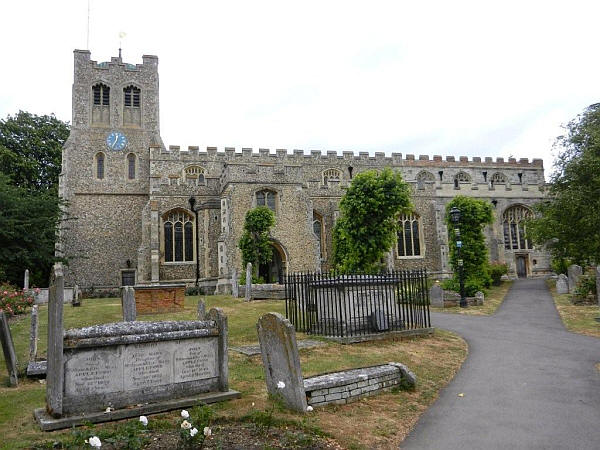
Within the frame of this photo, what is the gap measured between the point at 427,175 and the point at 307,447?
4102 cm

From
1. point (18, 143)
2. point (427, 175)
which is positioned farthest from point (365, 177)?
point (18, 143)

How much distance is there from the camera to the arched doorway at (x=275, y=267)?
2947 centimetres

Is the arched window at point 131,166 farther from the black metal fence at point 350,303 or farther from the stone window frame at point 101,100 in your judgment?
the black metal fence at point 350,303

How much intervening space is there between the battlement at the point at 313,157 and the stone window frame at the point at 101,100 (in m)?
4.39

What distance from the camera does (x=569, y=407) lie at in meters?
6.76

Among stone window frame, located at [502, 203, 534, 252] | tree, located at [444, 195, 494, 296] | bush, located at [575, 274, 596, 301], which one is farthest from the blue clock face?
bush, located at [575, 274, 596, 301]

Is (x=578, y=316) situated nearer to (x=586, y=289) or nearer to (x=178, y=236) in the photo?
(x=586, y=289)

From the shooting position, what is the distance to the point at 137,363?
603 centimetres

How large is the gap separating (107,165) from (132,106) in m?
5.16

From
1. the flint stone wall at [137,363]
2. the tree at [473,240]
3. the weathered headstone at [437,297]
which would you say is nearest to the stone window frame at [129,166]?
the tree at [473,240]

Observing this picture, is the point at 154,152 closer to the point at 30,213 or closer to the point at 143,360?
the point at 30,213

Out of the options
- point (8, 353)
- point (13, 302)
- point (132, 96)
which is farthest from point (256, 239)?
point (8, 353)

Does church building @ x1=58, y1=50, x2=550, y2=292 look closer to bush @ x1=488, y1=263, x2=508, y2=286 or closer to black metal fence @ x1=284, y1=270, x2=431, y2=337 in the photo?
bush @ x1=488, y1=263, x2=508, y2=286

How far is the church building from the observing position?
29.8 meters
